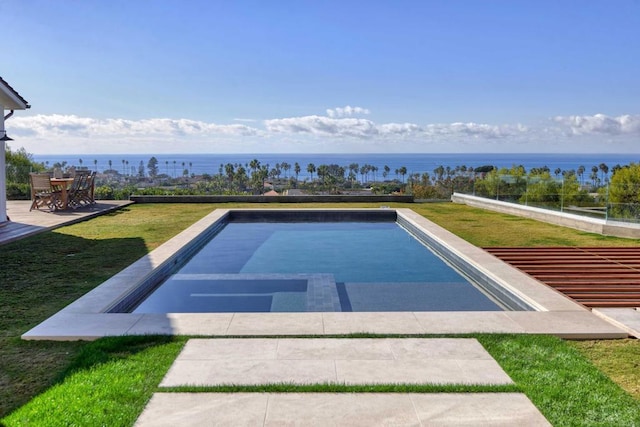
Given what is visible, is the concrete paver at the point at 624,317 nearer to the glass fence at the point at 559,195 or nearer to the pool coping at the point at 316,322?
the pool coping at the point at 316,322

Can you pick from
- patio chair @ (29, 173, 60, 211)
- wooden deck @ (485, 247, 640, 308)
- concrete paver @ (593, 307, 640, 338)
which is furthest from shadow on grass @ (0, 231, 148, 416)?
wooden deck @ (485, 247, 640, 308)

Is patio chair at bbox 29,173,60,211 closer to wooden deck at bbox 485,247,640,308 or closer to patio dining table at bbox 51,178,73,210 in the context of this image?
patio dining table at bbox 51,178,73,210

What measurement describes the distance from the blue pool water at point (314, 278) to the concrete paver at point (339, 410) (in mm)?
2273

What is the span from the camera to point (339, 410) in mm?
2814

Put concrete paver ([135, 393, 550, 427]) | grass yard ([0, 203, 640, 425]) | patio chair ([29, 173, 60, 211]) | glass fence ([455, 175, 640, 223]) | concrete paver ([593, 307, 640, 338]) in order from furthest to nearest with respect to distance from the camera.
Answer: patio chair ([29, 173, 60, 211]), glass fence ([455, 175, 640, 223]), concrete paver ([593, 307, 640, 338]), grass yard ([0, 203, 640, 425]), concrete paver ([135, 393, 550, 427])

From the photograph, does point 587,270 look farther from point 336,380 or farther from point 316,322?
point 336,380

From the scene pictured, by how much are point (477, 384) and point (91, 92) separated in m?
29.8

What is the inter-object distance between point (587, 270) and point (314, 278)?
3824 mm

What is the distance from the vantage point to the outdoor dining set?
41.7 feet

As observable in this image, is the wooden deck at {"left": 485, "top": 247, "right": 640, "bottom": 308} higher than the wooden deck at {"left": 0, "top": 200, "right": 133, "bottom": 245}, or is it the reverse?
the wooden deck at {"left": 0, "top": 200, "right": 133, "bottom": 245}

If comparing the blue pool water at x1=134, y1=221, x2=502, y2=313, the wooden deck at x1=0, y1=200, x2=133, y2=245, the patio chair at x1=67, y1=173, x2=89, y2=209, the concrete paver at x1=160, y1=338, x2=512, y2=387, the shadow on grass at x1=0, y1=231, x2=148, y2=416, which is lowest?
the blue pool water at x1=134, y1=221, x2=502, y2=313

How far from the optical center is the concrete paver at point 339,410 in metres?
2.69

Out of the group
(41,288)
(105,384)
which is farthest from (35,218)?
(105,384)

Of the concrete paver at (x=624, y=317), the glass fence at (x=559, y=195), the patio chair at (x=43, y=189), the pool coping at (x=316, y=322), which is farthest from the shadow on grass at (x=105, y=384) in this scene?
the patio chair at (x=43, y=189)
